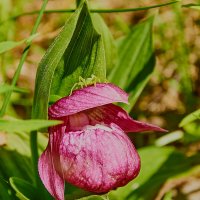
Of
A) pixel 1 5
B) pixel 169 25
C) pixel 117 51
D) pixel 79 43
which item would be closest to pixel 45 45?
pixel 1 5

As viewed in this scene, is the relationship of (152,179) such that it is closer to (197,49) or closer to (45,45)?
(197,49)

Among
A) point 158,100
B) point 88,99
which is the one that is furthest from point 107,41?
point 158,100

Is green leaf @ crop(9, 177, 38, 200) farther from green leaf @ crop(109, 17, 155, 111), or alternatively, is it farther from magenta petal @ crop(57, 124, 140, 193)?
green leaf @ crop(109, 17, 155, 111)

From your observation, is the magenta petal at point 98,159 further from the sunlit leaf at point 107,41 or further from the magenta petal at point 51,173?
the sunlit leaf at point 107,41

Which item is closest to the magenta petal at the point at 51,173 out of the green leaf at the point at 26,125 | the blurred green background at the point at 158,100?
the blurred green background at the point at 158,100

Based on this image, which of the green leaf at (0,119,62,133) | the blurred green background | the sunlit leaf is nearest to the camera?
the green leaf at (0,119,62,133)

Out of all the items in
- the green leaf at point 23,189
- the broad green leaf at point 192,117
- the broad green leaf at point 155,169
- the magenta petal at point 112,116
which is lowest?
the broad green leaf at point 155,169

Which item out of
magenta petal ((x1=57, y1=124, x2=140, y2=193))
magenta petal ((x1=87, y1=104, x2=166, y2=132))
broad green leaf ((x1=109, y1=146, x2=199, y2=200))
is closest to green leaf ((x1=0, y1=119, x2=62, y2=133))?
magenta petal ((x1=57, y1=124, x2=140, y2=193))
